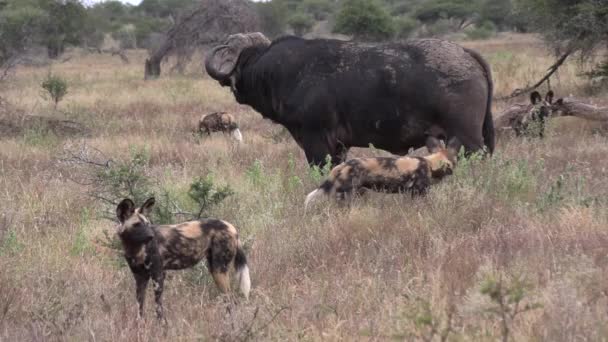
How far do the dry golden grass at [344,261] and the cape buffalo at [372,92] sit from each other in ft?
1.96

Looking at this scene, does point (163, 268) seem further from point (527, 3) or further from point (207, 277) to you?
point (527, 3)

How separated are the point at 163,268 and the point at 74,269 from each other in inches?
52.2

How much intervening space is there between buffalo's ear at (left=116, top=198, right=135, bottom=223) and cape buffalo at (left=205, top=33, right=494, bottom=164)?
14.1ft

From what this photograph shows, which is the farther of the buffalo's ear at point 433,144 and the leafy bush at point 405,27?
the leafy bush at point 405,27

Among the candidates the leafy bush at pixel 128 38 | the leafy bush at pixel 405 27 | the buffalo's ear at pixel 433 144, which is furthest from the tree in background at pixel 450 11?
the buffalo's ear at pixel 433 144

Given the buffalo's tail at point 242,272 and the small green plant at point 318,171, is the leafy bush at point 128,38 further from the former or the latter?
the buffalo's tail at point 242,272

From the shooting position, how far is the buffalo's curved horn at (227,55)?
9.36 meters

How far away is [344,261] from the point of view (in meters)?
5.69

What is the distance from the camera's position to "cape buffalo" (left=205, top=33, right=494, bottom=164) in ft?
26.5

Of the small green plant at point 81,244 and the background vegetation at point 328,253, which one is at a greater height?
the background vegetation at point 328,253

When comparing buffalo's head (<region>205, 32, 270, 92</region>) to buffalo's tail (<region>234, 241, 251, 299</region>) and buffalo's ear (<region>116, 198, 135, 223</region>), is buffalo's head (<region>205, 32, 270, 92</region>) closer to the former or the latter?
buffalo's tail (<region>234, 241, 251, 299</region>)

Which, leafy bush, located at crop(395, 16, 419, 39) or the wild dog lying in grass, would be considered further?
leafy bush, located at crop(395, 16, 419, 39)

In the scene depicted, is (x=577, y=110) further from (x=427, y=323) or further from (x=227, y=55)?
(x=427, y=323)

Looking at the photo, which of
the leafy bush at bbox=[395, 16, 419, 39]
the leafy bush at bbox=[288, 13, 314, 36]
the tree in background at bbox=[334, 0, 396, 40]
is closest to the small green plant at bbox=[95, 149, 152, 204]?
the tree in background at bbox=[334, 0, 396, 40]
